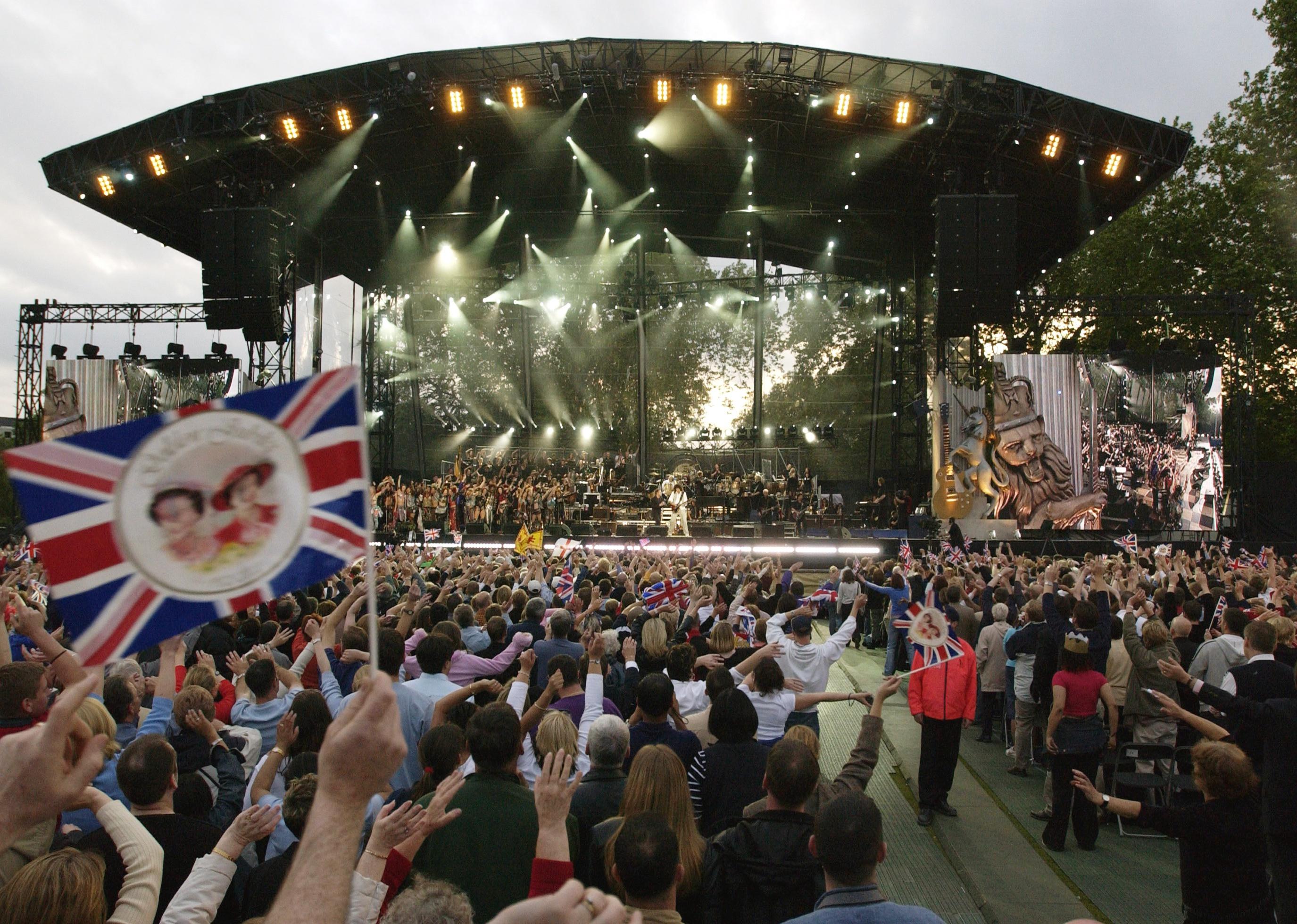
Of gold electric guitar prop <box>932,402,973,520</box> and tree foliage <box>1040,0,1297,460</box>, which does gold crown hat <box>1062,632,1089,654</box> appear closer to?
gold electric guitar prop <box>932,402,973,520</box>

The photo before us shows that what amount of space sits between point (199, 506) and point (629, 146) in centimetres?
2278

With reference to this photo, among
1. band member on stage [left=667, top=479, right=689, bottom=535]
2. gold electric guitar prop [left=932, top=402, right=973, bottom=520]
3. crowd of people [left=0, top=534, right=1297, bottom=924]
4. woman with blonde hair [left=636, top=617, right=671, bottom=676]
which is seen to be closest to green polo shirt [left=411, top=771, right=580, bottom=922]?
crowd of people [left=0, top=534, right=1297, bottom=924]

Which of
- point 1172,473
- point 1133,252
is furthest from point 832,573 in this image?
point 1133,252

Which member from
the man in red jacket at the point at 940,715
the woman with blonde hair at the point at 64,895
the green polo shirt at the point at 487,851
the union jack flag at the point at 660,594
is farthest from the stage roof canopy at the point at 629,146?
the woman with blonde hair at the point at 64,895

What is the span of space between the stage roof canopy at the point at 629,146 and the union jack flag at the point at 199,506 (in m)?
18.6

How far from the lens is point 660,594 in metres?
7.74

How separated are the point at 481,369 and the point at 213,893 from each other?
2918 centimetres

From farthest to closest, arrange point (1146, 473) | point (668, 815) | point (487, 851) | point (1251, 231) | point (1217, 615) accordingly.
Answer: point (1251, 231), point (1146, 473), point (1217, 615), point (668, 815), point (487, 851)

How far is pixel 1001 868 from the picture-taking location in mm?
5480

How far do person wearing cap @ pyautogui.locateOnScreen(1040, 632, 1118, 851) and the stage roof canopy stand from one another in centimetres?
1521

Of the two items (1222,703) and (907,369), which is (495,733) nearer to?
(1222,703)

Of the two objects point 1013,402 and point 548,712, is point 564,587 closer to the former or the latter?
point 548,712

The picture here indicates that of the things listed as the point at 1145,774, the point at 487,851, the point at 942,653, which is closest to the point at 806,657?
the point at 942,653

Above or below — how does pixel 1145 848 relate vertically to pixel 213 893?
below
